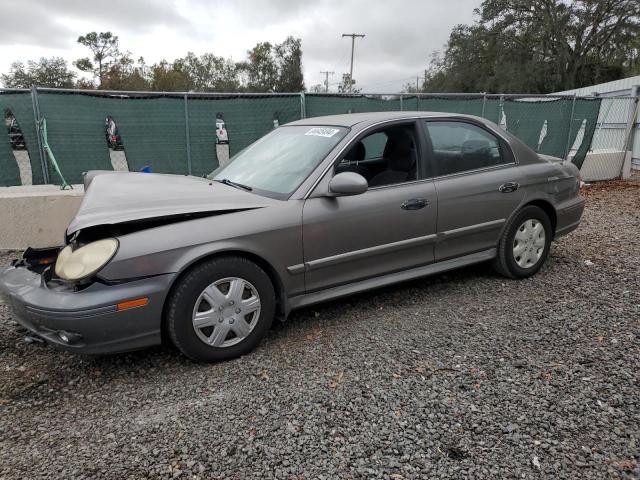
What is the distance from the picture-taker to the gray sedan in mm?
2727

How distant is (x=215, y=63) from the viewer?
7994 cm

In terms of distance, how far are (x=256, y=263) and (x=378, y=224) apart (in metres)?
0.96

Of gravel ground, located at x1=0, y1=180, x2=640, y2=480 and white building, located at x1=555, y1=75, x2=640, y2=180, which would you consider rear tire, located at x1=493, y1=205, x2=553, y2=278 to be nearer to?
gravel ground, located at x1=0, y1=180, x2=640, y2=480

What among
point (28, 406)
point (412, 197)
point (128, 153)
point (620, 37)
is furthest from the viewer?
point (620, 37)

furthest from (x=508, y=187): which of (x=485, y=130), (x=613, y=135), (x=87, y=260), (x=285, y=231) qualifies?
(x=613, y=135)

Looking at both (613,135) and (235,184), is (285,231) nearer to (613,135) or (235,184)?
(235,184)

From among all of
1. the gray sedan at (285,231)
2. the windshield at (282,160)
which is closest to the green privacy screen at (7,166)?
the gray sedan at (285,231)

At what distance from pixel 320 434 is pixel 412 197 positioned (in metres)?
1.97

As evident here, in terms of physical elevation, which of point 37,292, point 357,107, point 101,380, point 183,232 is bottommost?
point 101,380

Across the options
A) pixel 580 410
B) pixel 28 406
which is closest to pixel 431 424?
pixel 580 410

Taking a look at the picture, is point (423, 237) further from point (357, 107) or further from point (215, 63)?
point (215, 63)

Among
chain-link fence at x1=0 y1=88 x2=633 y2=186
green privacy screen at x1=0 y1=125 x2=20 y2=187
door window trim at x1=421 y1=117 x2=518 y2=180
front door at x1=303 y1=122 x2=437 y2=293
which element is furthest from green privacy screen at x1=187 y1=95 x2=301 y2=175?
door window trim at x1=421 y1=117 x2=518 y2=180

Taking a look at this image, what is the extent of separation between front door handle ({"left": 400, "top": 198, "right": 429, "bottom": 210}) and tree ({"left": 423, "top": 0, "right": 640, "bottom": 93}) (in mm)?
40032

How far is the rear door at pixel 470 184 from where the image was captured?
12.7 feet
